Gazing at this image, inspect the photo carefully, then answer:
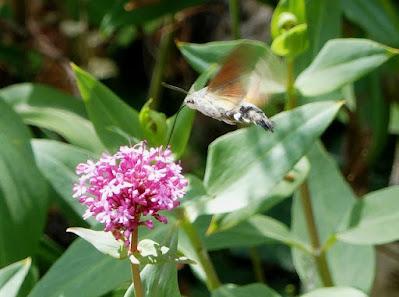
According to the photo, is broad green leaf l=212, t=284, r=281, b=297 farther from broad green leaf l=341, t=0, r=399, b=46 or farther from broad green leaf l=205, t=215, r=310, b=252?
broad green leaf l=341, t=0, r=399, b=46

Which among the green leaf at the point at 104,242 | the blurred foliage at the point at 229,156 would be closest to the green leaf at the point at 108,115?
the blurred foliage at the point at 229,156

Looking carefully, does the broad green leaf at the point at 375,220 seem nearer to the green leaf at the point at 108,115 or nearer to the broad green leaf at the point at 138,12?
the green leaf at the point at 108,115

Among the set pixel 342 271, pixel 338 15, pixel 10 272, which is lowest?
pixel 342 271

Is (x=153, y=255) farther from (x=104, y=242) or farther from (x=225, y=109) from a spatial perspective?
(x=225, y=109)

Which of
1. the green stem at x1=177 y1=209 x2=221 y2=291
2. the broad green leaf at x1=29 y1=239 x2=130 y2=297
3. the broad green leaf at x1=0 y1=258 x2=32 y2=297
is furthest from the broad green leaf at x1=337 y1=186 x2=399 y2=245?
the broad green leaf at x1=0 y1=258 x2=32 y2=297

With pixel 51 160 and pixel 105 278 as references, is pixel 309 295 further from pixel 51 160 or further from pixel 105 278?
pixel 51 160

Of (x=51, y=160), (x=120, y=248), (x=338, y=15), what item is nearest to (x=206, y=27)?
(x=338, y=15)
